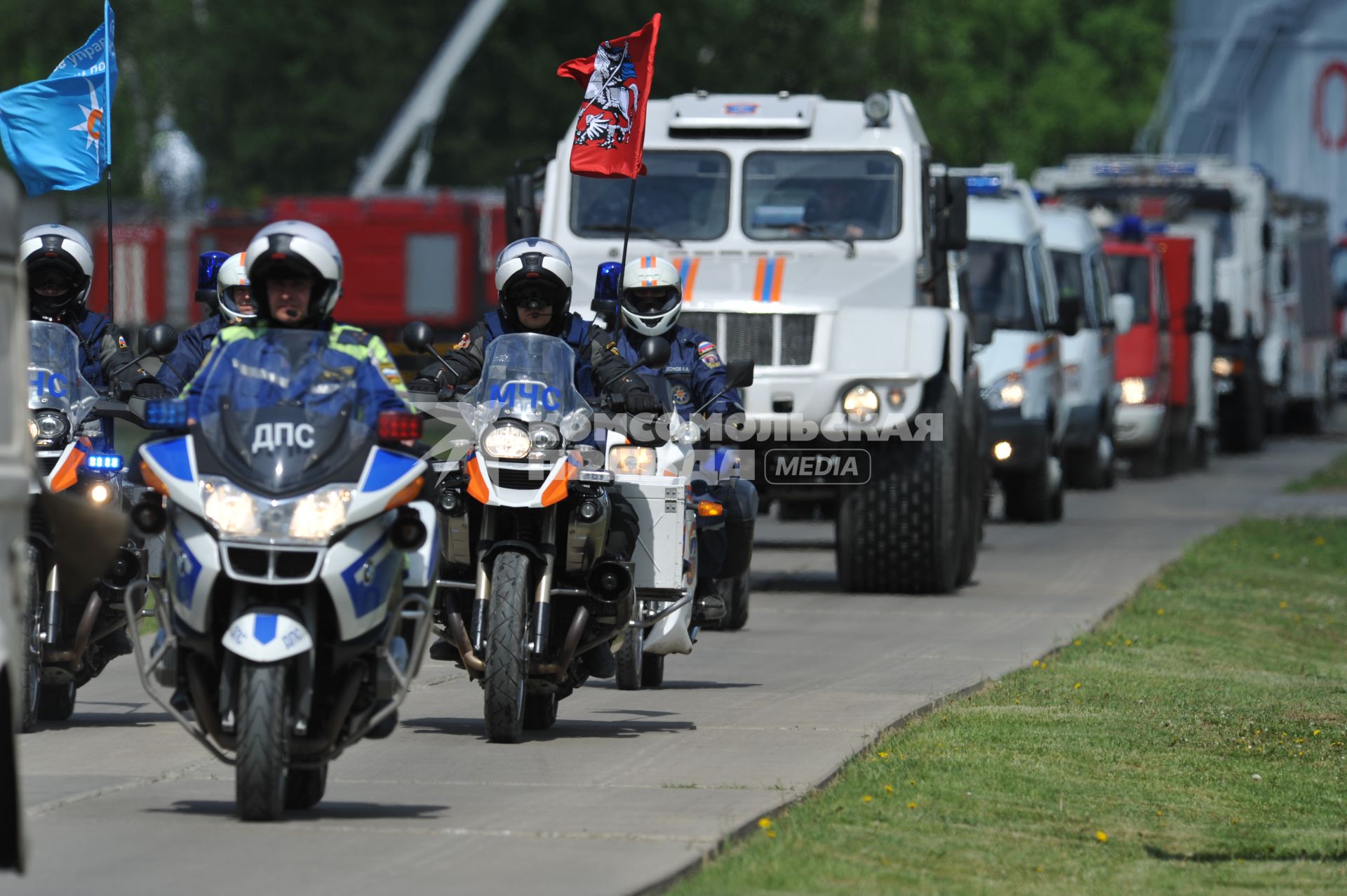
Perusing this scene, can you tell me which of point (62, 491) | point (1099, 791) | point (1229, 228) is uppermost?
point (1229, 228)

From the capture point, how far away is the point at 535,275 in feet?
32.1

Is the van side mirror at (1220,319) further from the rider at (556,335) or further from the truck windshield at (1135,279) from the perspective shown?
the rider at (556,335)

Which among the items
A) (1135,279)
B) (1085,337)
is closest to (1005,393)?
(1085,337)

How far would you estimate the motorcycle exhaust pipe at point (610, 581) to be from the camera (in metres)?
9.73

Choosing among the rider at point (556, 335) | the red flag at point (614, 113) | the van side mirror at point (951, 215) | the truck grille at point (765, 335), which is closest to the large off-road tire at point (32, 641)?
the rider at point (556, 335)

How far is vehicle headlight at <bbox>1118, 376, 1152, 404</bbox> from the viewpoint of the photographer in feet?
96.1

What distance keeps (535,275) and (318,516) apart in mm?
2436

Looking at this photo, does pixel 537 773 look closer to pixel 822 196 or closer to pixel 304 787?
pixel 304 787

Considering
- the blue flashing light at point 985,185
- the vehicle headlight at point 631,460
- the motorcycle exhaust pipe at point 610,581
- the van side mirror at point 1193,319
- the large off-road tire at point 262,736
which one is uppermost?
the blue flashing light at point 985,185

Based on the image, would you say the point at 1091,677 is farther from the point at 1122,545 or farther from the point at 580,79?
the point at 1122,545

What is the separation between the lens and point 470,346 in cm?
1010

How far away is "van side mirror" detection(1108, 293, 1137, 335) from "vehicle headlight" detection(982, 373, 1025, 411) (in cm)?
514

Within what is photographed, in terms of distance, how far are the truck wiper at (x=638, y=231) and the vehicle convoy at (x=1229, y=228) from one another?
17.1 m

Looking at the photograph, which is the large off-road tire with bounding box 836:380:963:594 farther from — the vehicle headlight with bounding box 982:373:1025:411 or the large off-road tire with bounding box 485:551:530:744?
the large off-road tire with bounding box 485:551:530:744
